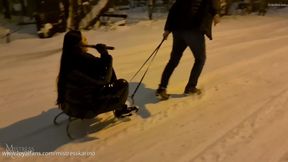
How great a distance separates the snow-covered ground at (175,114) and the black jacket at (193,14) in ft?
3.53

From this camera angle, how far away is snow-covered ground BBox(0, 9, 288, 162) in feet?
14.6

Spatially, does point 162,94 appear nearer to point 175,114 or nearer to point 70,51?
point 175,114

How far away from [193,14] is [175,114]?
1.39 m

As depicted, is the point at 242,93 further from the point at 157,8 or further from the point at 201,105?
the point at 157,8

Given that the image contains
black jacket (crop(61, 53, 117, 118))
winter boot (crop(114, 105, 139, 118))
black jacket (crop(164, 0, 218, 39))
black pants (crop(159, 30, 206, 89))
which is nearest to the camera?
black jacket (crop(61, 53, 117, 118))

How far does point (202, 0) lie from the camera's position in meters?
5.57

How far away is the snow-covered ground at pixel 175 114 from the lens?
14.6 feet

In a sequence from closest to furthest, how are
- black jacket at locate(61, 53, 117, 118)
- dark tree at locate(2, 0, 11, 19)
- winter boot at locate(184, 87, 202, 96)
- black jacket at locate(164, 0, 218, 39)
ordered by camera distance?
black jacket at locate(61, 53, 117, 118)
black jacket at locate(164, 0, 218, 39)
winter boot at locate(184, 87, 202, 96)
dark tree at locate(2, 0, 11, 19)

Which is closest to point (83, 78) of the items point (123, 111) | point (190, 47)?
point (123, 111)

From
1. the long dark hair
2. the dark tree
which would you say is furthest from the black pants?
the dark tree

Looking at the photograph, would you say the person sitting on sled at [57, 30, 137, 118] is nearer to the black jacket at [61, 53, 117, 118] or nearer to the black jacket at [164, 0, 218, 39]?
the black jacket at [61, 53, 117, 118]

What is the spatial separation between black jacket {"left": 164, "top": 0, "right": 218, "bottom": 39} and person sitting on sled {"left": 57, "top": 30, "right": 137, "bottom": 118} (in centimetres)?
140

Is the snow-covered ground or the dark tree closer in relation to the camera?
the snow-covered ground

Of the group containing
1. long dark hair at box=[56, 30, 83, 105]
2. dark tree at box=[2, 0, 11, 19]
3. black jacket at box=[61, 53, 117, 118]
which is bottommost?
dark tree at box=[2, 0, 11, 19]
